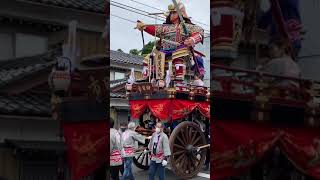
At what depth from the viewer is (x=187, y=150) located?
6.68 meters

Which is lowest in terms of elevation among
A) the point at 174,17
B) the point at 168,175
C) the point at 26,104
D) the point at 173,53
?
the point at 168,175

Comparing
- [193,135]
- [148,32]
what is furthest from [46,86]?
[148,32]

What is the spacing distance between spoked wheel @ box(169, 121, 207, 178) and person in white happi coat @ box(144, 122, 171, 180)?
0.77 metres

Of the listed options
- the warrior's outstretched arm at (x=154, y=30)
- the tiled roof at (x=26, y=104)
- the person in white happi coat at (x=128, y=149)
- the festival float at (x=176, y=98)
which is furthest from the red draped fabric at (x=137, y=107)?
the tiled roof at (x=26, y=104)

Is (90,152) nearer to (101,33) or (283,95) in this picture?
(101,33)

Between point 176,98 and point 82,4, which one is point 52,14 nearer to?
point 82,4

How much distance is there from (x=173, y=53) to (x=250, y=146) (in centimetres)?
623

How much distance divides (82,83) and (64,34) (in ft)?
0.48

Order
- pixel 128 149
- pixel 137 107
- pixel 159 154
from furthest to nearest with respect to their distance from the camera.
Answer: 1. pixel 137 107
2. pixel 128 149
3. pixel 159 154

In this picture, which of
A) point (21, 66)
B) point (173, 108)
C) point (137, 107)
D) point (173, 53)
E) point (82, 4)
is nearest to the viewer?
point (21, 66)

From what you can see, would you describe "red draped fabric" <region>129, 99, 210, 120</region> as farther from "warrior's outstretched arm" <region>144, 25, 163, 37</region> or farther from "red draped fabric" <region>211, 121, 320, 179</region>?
"red draped fabric" <region>211, 121, 320, 179</region>

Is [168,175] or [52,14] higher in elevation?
[52,14]

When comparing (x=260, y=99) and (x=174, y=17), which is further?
(x=174, y=17)

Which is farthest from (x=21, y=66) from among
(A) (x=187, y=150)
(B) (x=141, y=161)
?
(B) (x=141, y=161)
